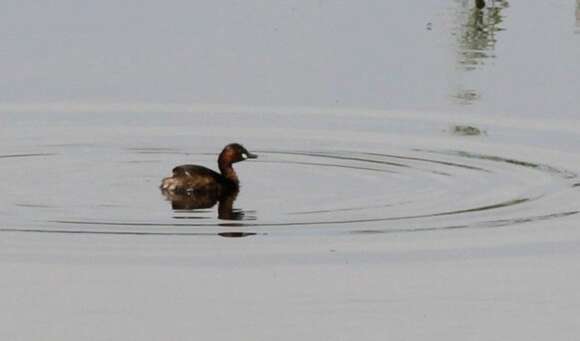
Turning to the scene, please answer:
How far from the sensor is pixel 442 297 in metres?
13.8

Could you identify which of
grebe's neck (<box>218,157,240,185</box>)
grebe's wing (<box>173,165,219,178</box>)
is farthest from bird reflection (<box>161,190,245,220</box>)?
grebe's neck (<box>218,157,240,185</box>)

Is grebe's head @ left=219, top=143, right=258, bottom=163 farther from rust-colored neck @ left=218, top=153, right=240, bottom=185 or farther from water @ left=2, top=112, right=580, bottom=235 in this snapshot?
water @ left=2, top=112, right=580, bottom=235

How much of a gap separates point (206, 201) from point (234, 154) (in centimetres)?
78

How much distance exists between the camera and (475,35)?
2705cm

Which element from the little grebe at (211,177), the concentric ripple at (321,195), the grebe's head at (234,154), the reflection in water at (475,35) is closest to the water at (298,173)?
the concentric ripple at (321,195)

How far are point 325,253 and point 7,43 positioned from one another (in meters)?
11.4

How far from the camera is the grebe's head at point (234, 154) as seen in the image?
1883 centimetres

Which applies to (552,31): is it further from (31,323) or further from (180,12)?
(31,323)

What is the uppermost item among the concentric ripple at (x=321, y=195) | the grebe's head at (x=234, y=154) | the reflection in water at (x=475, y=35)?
the reflection in water at (x=475, y=35)

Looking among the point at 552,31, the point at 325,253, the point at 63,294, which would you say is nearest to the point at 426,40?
the point at 552,31

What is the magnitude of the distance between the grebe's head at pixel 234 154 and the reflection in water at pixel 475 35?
13.5 feet

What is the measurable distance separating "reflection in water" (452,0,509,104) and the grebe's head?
13.5 ft

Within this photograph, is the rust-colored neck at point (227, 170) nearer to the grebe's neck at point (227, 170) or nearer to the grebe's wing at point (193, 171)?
the grebe's neck at point (227, 170)

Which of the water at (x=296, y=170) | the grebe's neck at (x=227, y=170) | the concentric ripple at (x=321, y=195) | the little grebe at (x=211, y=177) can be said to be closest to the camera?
the water at (x=296, y=170)
